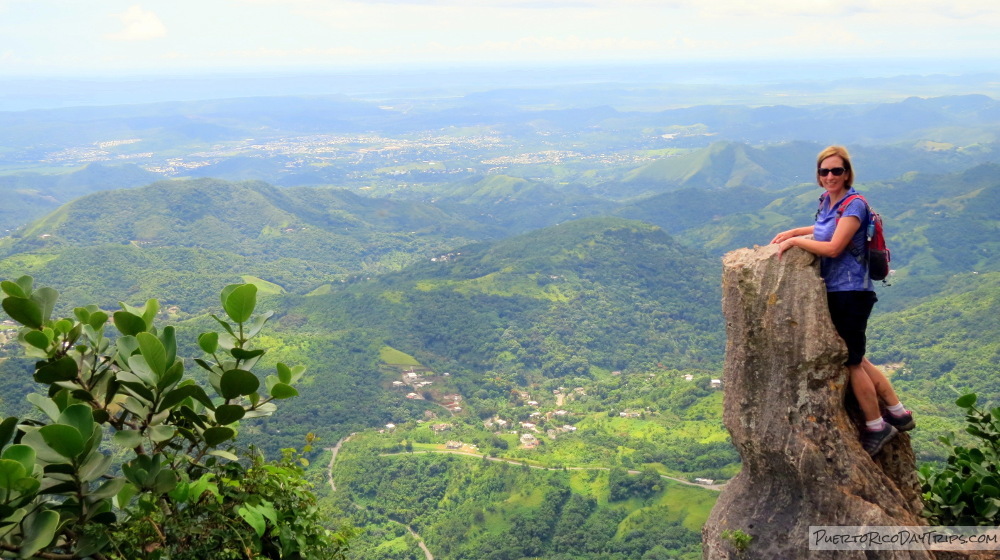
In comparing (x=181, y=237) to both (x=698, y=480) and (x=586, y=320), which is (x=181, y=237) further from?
(x=698, y=480)

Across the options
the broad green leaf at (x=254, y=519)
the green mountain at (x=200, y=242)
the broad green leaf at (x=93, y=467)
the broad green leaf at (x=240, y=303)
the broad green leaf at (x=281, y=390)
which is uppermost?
the broad green leaf at (x=240, y=303)

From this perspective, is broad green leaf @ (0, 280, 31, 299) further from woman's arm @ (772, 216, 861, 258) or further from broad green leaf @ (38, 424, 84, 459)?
woman's arm @ (772, 216, 861, 258)

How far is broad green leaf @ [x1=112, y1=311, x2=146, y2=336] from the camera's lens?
452 centimetres

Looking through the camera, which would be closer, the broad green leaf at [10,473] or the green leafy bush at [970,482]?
the broad green leaf at [10,473]

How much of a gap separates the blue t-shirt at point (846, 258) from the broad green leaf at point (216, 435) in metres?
7.04

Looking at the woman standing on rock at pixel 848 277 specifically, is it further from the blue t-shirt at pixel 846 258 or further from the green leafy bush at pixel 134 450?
the green leafy bush at pixel 134 450

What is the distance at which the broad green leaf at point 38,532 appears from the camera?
11.2 feet

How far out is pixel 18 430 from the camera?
4.00 metres

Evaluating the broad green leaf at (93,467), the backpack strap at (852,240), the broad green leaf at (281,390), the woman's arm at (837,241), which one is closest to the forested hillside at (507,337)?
the broad green leaf at (281,390)

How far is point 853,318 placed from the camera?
832 cm

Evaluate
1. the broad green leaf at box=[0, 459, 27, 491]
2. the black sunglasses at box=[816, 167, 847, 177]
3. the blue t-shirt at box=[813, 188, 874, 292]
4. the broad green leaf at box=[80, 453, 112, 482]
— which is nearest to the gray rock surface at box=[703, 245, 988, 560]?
the blue t-shirt at box=[813, 188, 874, 292]

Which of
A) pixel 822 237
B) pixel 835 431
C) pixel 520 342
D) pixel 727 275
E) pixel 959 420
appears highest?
pixel 822 237

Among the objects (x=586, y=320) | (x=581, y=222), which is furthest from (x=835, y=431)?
(x=581, y=222)

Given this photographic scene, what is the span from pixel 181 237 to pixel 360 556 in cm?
14174
